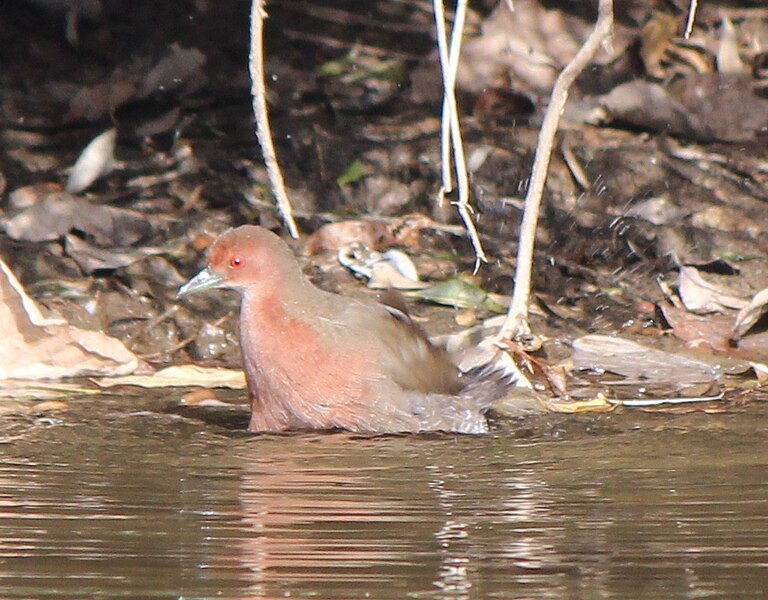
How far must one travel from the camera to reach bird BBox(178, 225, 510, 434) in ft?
19.8

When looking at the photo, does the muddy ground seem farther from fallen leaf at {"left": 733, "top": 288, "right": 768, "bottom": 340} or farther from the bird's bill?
the bird's bill

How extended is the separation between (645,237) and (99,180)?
9.26ft

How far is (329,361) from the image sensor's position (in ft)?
20.1

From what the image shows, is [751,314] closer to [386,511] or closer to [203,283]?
[203,283]

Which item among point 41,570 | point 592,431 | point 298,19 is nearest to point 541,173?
point 592,431

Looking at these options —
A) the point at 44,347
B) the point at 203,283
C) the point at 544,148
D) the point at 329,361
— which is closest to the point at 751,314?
the point at 544,148

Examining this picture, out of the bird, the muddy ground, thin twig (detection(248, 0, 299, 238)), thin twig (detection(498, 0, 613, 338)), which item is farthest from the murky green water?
the muddy ground

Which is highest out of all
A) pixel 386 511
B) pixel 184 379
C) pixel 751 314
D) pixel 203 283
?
pixel 203 283

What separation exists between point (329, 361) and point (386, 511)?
5.74ft

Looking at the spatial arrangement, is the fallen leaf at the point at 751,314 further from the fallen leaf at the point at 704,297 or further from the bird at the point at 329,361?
the bird at the point at 329,361

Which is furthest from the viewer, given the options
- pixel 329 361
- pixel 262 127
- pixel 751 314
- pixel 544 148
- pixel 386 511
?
pixel 751 314

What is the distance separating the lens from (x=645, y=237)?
8.00m

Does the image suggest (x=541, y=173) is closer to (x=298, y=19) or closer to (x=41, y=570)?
(x=41, y=570)

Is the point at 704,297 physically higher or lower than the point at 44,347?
higher
